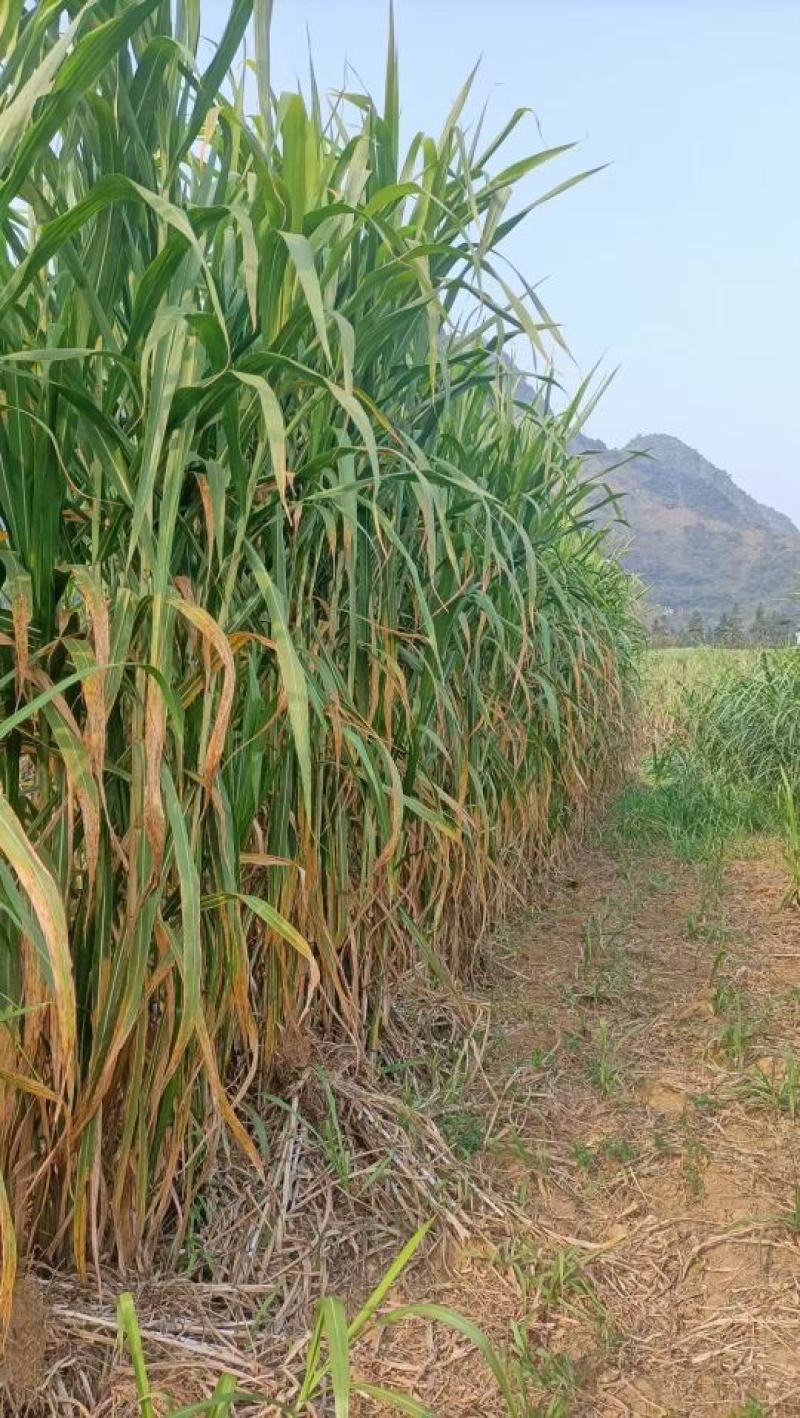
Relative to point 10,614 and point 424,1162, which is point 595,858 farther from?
point 10,614

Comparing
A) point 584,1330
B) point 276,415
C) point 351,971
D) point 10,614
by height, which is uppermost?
point 276,415

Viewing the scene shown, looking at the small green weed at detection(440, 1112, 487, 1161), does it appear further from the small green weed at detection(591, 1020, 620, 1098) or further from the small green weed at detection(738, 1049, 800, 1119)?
the small green weed at detection(738, 1049, 800, 1119)

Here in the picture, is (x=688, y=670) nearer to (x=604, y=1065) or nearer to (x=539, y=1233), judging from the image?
(x=604, y=1065)

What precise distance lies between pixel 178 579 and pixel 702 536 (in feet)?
258

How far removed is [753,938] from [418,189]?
2098mm

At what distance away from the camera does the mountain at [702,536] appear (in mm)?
57312

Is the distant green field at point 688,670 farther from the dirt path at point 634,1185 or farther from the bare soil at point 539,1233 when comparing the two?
the bare soil at point 539,1233

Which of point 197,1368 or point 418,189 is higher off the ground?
point 418,189

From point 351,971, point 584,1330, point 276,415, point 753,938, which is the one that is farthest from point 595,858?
point 276,415

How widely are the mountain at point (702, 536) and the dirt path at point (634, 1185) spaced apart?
38.4 meters

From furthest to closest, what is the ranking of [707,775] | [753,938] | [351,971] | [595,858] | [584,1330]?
[707,775]
[595,858]
[753,938]
[351,971]
[584,1330]

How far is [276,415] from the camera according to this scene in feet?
2.54

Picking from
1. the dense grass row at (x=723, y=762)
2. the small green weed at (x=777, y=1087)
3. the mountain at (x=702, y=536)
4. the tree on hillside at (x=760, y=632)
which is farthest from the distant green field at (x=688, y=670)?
the mountain at (x=702, y=536)

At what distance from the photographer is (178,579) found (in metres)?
0.95
